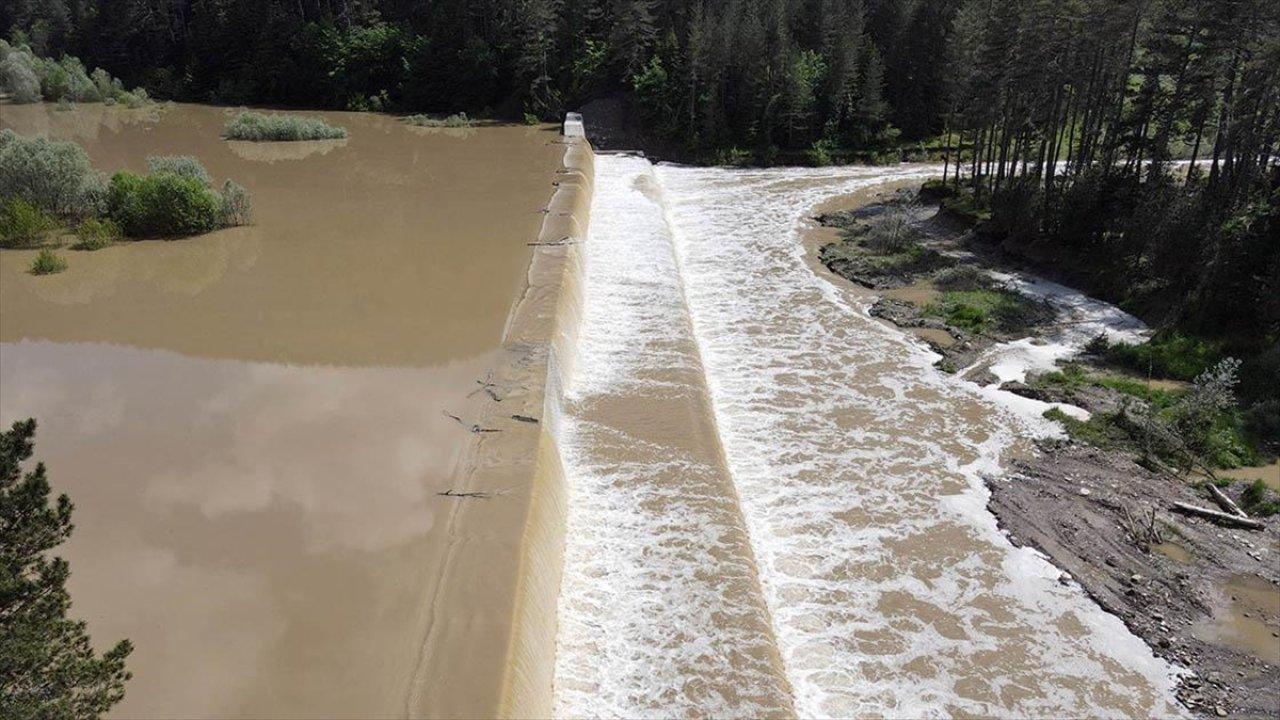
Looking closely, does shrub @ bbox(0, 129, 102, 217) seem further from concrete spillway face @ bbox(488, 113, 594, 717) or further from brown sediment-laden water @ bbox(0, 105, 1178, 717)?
concrete spillway face @ bbox(488, 113, 594, 717)

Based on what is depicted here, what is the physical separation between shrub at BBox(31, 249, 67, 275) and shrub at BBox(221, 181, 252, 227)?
4721mm

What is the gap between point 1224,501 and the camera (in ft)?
41.7

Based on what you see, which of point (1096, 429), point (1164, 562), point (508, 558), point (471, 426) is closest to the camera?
point (508, 558)

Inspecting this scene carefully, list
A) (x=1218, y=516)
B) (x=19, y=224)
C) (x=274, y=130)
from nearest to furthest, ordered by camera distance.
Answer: (x=1218, y=516) → (x=19, y=224) → (x=274, y=130)

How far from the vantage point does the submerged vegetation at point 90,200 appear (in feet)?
70.9

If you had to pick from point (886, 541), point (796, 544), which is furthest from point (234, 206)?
point (886, 541)

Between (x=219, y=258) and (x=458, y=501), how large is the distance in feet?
45.4

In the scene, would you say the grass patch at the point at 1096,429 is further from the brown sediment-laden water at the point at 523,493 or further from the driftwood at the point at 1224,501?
the driftwood at the point at 1224,501

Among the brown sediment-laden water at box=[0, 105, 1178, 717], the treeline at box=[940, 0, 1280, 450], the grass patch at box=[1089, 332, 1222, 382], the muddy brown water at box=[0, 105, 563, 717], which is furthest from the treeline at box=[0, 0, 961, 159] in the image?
the grass patch at box=[1089, 332, 1222, 382]

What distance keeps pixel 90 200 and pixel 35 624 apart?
22.1 metres

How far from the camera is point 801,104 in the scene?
3941 centimetres

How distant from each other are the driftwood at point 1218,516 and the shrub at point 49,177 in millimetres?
27651

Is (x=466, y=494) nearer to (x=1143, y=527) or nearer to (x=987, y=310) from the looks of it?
(x=1143, y=527)

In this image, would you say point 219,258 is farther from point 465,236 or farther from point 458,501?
point 458,501
